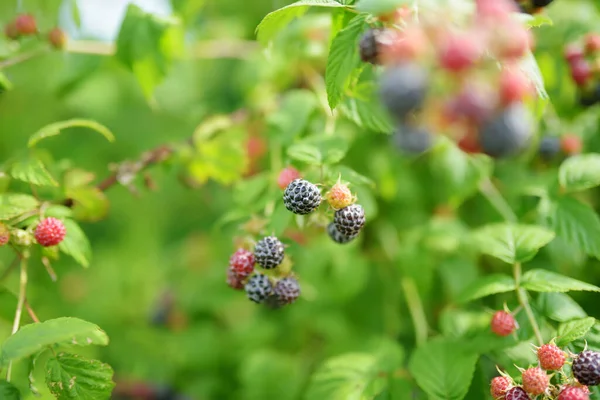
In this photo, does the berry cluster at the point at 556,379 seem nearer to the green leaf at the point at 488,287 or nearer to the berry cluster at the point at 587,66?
the green leaf at the point at 488,287

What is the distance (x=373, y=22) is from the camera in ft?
5.63

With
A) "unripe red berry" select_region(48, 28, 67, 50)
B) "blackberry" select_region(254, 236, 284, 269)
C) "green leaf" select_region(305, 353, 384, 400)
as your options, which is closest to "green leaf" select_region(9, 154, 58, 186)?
"blackberry" select_region(254, 236, 284, 269)

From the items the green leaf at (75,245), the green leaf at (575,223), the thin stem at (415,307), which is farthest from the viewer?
the thin stem at (415,307)

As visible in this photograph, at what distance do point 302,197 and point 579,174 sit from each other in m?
1.34

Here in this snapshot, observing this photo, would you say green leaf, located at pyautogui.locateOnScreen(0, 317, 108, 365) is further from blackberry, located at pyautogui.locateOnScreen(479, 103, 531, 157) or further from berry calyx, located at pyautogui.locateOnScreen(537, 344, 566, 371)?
berry calyx, located at pyautogui.locateOnScreen(537, 344, 566, 371)

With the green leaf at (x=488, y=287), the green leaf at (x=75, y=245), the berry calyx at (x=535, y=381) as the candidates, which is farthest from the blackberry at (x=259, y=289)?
the berry calyx at (x=535, y=381)

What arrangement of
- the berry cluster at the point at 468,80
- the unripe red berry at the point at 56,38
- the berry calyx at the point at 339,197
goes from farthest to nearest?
the unripe red berry at the point at 56,38, the berry calyx at the point at 339,197, the berry cluster at the point at 468,80

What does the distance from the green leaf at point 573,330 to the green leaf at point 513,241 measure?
0.28 metres

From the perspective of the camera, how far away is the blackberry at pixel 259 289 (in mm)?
1919

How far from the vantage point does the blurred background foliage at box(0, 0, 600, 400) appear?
2680 mm

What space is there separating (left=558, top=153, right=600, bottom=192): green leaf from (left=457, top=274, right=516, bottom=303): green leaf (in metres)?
0.55

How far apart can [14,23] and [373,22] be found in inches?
75.7

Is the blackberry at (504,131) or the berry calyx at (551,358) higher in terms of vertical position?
the blackberry at (504,131)

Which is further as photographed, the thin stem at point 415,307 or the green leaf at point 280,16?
the thin stem at point 415,307
